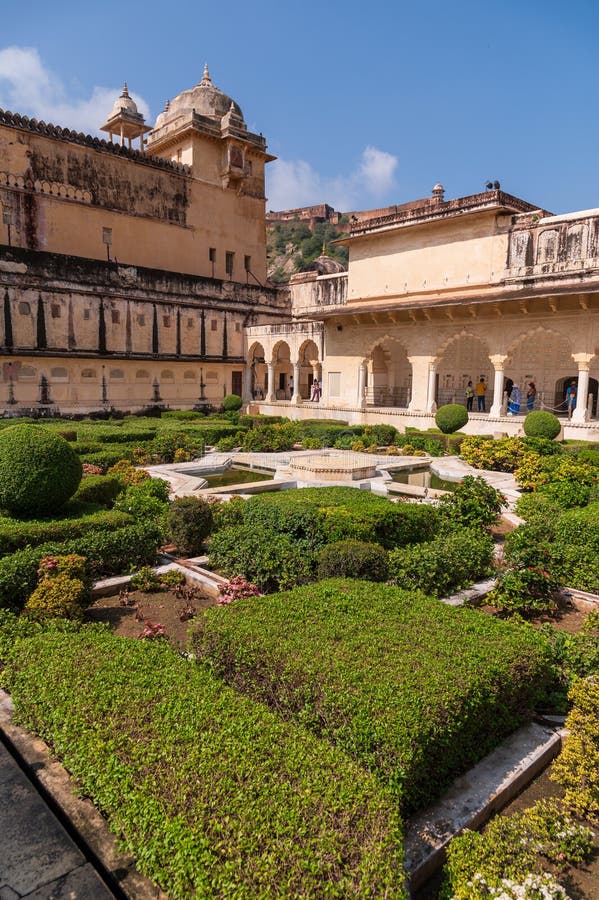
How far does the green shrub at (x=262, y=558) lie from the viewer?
263 inches

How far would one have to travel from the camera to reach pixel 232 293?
3080 centimetres

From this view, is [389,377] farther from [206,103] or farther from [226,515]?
[226,515]

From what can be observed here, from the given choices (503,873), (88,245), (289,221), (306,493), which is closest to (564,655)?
(503,873)

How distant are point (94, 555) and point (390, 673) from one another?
14.3 feet

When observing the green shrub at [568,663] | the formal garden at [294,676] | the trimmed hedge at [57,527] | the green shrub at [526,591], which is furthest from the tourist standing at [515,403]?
the green shrub at [568,663]

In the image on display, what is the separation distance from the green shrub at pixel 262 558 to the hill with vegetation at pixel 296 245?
6324cm

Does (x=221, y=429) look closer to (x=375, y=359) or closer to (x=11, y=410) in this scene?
(x=11, y=410)

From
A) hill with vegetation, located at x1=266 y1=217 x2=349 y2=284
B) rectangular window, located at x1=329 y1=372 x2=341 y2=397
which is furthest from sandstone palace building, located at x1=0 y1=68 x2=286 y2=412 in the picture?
hill with vegetation, located at x1=266 y1=217 x2=349 y2=284

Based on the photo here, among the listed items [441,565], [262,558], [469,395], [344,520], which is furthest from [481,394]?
[262,558]

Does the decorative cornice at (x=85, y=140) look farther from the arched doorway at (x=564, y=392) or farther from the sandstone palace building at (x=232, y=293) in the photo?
the arched doorway at (x=564, y=392)

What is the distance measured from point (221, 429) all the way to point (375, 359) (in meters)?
12.3

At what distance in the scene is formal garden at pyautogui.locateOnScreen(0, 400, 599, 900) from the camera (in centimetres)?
262

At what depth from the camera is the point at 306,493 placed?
945 centimetres

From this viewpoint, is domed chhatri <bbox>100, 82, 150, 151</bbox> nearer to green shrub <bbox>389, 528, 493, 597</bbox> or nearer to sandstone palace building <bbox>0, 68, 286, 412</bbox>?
sandstone palace building <bbox>0, 68, 286, 412</bbox>
